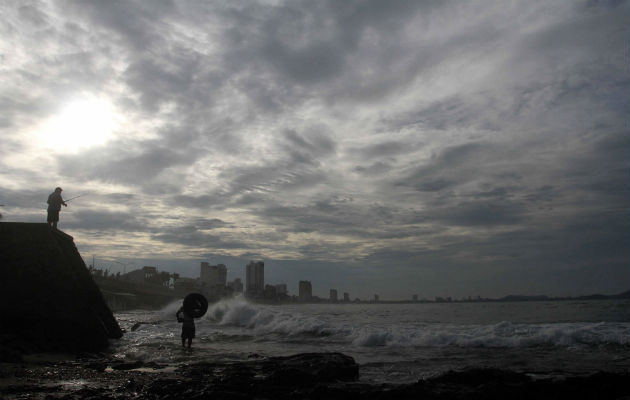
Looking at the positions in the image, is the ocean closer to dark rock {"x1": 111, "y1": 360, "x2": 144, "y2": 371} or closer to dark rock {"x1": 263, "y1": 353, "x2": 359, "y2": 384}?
dark rock {"x1": 263, "y1": 353, "x2": 359, "y2": 384}

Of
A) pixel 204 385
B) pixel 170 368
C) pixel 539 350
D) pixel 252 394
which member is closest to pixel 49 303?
pixel 170 368

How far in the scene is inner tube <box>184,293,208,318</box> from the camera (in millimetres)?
15944

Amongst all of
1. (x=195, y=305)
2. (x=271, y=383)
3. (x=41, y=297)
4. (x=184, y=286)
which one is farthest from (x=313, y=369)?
(x=184, y=286)

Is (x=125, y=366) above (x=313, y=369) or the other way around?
the other way around

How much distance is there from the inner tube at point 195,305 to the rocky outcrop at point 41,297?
122 inches

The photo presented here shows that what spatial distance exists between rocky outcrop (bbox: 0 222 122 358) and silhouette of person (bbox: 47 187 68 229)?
142cm

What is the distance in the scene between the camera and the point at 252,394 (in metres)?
7.15

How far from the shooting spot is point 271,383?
7.99 m

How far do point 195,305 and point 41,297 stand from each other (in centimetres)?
538

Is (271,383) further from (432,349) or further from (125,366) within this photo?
(432,349)

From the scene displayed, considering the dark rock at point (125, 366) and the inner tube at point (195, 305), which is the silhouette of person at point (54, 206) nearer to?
the inner tube at point (195, 305)

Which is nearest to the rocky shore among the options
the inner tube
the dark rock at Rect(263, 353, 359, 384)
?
the dark rock at Rect(263, 353, 359, 384)

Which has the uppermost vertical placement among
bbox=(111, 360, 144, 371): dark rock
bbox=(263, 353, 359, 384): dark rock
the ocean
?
bbox=(263, 353, 359, 384): dark rock

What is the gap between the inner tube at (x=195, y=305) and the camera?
15.9 meters
